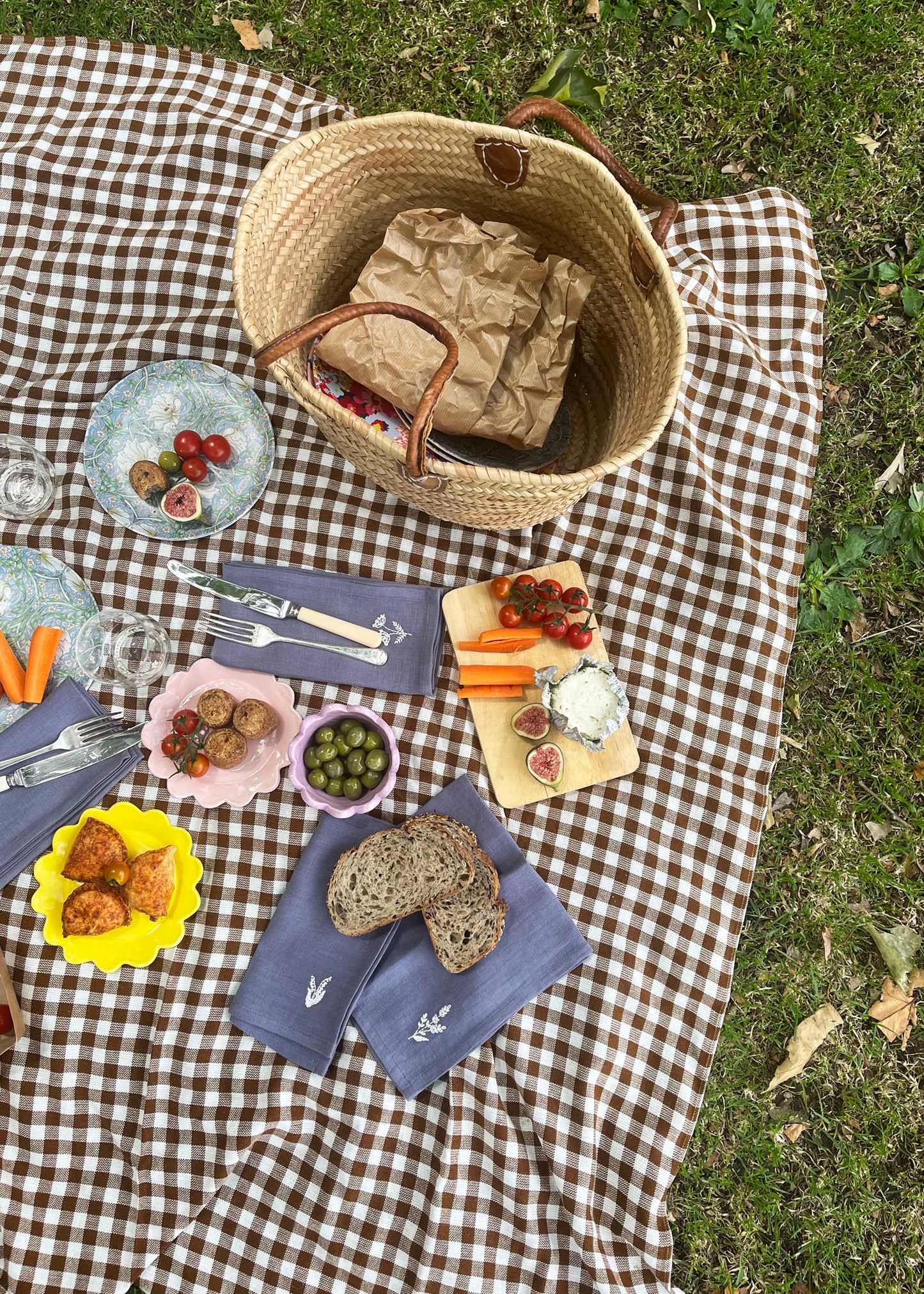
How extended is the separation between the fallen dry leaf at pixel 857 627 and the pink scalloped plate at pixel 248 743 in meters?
A: 2.04

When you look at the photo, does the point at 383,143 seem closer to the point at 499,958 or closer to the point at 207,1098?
the point at 499,958

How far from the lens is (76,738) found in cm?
232

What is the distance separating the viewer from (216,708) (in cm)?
225

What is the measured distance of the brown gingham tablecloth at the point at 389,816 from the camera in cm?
226

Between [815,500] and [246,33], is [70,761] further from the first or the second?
[246,33]

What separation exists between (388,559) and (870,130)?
8.51 feet

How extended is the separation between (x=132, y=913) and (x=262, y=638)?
81 cm

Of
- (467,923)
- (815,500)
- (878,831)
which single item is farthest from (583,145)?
(878,831)

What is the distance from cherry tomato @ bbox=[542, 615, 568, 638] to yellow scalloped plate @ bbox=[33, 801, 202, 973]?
3.78 feet

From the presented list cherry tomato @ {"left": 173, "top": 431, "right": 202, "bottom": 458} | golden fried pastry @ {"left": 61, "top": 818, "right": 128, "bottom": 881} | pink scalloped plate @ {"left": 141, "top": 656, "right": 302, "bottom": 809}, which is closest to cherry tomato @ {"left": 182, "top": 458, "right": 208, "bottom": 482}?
cherry tomato @ {"left": 173, "top": 431, "right": 202, "bottom": 458}

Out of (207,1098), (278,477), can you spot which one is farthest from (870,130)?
(207,1098)

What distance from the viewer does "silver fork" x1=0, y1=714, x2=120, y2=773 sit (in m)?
2.31

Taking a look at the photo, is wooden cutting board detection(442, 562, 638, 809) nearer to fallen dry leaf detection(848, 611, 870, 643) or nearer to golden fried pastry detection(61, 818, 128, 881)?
golden fried pastry detection(61, 818, 128, 881)

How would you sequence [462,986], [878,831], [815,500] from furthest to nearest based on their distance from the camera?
[815,500], [878,831], [462,986]
